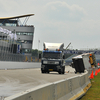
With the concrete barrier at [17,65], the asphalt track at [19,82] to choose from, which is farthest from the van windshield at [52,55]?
the concrete barrier at [17,65]

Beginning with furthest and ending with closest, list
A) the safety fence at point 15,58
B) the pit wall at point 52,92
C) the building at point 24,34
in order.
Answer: the building at point 24,34
the safety fence at point 15,58
the pit wall at point 52,92

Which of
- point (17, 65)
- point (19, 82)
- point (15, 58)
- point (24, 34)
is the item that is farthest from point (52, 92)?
point (24, 34)

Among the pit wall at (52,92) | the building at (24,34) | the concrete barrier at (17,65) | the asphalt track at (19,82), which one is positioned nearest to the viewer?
the pit wall at (52,92)

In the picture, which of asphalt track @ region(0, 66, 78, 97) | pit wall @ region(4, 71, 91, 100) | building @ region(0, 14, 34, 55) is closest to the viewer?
pit wall @ region(4, 71, 91, 100)

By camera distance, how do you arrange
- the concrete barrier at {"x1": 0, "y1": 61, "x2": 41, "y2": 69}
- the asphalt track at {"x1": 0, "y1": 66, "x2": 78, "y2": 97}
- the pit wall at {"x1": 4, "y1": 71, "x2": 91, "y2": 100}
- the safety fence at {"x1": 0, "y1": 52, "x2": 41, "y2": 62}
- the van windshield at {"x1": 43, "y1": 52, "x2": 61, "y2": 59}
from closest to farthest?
the pit wall at {"x1": 4, "y1": 71, "x2": 91, "y2": 100}
the asphalt track at {"x1": 0, "y1": 66, "x2": 78, "y2": 97}
the van windshield at {"x1": 43, "y1": 52, "x2": 61, "y2": 59}
the concrete barrier at {"x1": 0, "y1": 61, "x2": 41, "y2": 69}
the safety fence at {"x1": 0, "y1": 52, "x2": 41, "y2": 62}

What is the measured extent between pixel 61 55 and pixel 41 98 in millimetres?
20092

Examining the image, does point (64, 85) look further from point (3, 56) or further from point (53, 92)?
point (3, 56)

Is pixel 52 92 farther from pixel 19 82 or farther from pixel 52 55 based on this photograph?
pixel 52 55

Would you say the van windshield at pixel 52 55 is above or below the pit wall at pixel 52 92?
above

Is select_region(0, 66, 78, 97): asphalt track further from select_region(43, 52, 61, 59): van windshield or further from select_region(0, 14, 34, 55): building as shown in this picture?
select_region(0, 14, 34, 55): building

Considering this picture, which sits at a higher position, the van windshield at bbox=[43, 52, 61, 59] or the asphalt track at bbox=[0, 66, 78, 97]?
the van windshield at bbox=[43, 52, 61, 59]

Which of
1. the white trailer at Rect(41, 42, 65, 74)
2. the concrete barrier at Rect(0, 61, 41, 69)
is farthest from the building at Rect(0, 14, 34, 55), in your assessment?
the white trailer at Rect(41, 42, 65, 74)

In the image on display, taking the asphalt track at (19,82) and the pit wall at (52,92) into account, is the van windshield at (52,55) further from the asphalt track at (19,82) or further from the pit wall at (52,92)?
the pit wall at (52,92)

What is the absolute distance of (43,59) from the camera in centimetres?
2528
